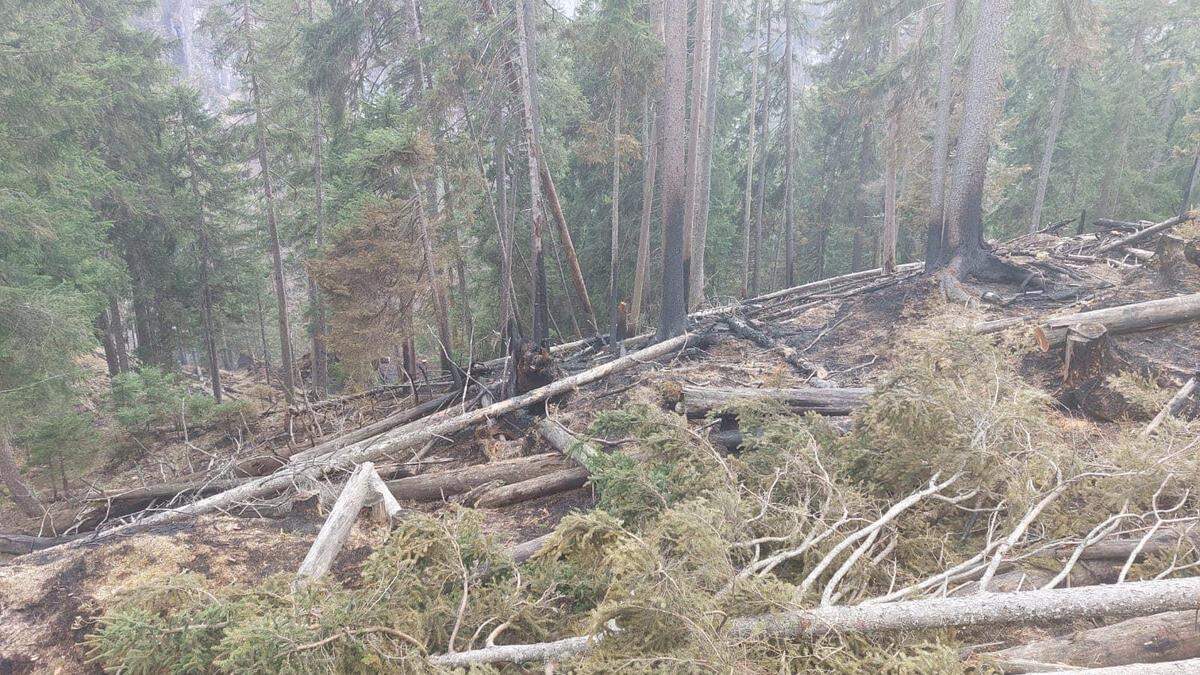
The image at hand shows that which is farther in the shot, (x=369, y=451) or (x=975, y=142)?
(x=975, y=142)

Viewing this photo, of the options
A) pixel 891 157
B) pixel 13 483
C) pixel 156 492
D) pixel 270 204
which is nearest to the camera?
pixel 156 492

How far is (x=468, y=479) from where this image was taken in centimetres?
598

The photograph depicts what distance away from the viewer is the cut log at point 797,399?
550cm

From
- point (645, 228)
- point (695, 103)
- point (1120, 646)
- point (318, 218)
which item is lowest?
point (1120, 646)

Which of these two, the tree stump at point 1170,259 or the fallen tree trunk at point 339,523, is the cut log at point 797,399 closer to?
the fallen tree trunk at point 339,523

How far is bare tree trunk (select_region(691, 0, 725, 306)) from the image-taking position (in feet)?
47.2

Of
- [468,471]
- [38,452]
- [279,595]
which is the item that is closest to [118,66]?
[38,452]

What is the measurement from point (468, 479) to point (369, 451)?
1437mm

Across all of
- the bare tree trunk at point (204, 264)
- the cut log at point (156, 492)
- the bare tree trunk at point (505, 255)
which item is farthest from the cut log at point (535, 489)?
the bare tree trunk at point (204, 264)

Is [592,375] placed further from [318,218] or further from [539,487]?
[318,218]

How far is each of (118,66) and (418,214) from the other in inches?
327

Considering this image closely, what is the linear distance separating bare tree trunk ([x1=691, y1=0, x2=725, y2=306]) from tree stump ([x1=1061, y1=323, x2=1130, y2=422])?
9432mm

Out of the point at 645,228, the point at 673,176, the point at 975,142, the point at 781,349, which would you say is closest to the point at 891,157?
the point at 975,142

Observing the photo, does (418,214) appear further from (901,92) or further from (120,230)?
(901,92)
